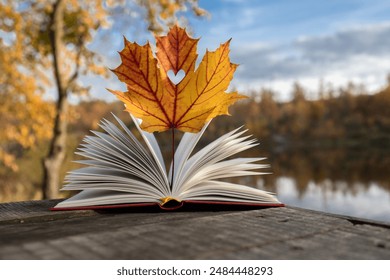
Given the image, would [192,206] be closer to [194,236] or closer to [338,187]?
[194,236]

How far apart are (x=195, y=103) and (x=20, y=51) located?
5676mm

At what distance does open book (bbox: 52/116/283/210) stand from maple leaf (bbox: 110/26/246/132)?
76 millimetres

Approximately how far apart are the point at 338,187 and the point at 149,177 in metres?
21.2

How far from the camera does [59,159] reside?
19.4 feet

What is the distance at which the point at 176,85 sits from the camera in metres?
1.39

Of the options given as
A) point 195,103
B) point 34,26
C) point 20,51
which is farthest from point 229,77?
point 34,26

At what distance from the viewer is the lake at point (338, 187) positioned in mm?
16875

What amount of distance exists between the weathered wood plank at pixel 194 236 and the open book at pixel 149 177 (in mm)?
70

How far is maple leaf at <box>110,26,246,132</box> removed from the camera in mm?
1380

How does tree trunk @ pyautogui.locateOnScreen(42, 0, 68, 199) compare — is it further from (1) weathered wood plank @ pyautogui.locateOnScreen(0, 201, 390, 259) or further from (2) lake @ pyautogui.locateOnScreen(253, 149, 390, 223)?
(2) lake @ pyautogui.locateOnScreen(253, 149, 390, 223)

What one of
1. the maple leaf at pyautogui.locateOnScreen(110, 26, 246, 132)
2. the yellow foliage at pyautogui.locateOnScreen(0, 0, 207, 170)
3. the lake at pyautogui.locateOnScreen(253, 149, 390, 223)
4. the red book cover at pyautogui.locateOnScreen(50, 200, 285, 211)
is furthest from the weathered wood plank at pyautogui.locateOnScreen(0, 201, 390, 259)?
the lake at pyautogui.locateOnScreen(253, 149, 390, 223)
